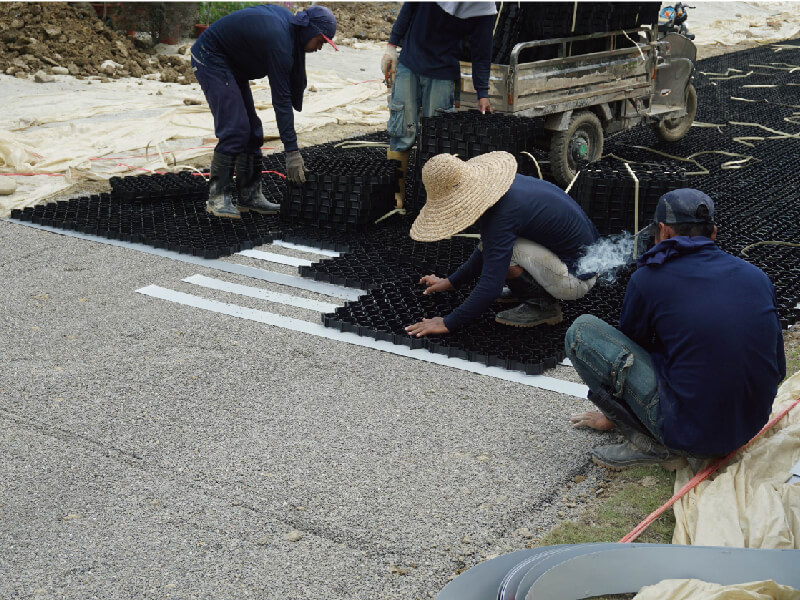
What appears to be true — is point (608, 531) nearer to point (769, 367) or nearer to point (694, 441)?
point (694, 441)

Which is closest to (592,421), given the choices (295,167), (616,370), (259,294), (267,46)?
(616,370)

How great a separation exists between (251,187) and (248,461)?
3713 mm

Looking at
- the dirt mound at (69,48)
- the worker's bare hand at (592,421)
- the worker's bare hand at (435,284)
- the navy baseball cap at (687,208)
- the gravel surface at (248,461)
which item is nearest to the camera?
the gravel surface at (248,461)

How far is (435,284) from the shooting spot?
206 inches

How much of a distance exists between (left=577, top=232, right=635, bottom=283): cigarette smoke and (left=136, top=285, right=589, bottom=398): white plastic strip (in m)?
0.75

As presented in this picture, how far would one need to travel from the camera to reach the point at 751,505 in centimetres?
315

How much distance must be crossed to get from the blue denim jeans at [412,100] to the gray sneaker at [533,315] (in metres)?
2.42

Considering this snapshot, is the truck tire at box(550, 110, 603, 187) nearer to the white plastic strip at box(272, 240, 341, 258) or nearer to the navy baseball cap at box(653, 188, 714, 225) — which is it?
the white plastic strip at box(272, 240, 341, 258)

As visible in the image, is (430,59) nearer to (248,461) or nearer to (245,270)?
(245,270)

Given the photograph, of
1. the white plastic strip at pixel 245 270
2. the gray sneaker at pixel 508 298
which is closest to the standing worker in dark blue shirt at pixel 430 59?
the white plastic strip at pixel 245 270

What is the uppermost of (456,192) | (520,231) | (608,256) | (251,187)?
(456,192)

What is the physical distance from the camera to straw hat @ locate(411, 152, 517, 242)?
430 centimetres

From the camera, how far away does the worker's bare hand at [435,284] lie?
16.9ft

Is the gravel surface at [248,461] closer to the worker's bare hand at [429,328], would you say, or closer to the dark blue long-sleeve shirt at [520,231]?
the worker's bare hand at [429,328]
